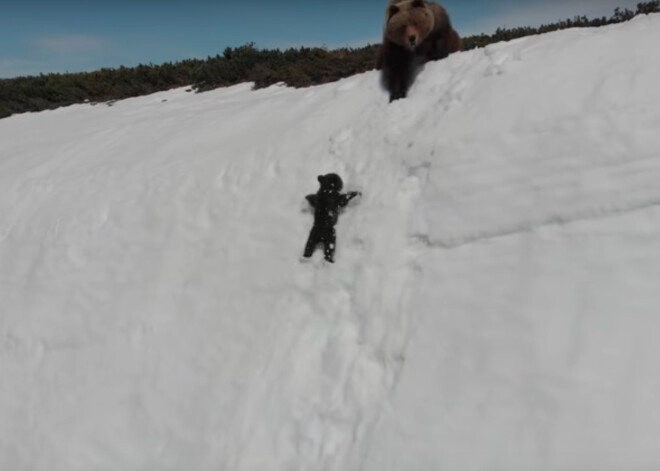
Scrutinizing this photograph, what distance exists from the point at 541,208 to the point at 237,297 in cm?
252

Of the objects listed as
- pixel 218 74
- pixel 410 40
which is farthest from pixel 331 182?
pixel 218 74

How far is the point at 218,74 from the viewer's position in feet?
41.5

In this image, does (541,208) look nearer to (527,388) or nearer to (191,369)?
(527,388)

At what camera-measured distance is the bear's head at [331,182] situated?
426 centimetres

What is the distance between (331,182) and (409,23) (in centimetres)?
185

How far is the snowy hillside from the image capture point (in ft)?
8.55

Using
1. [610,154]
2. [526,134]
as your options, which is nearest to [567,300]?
[610,154]

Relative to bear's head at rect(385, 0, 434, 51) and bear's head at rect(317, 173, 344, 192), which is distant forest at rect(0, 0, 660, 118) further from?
bear's head at rect(317, 173, 344, 192)

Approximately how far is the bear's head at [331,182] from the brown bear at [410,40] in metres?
1.14

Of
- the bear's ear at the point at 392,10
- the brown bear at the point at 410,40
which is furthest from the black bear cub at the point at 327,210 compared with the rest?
the bear's ear at the point at 392,10

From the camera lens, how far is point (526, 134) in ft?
11.5

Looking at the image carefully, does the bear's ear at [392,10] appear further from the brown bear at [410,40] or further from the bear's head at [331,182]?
the bear's head at [331,182]

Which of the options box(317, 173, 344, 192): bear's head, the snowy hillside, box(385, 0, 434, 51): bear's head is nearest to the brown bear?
box(385, 0, 434, 51): bear's head

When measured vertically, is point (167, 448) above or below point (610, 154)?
below
